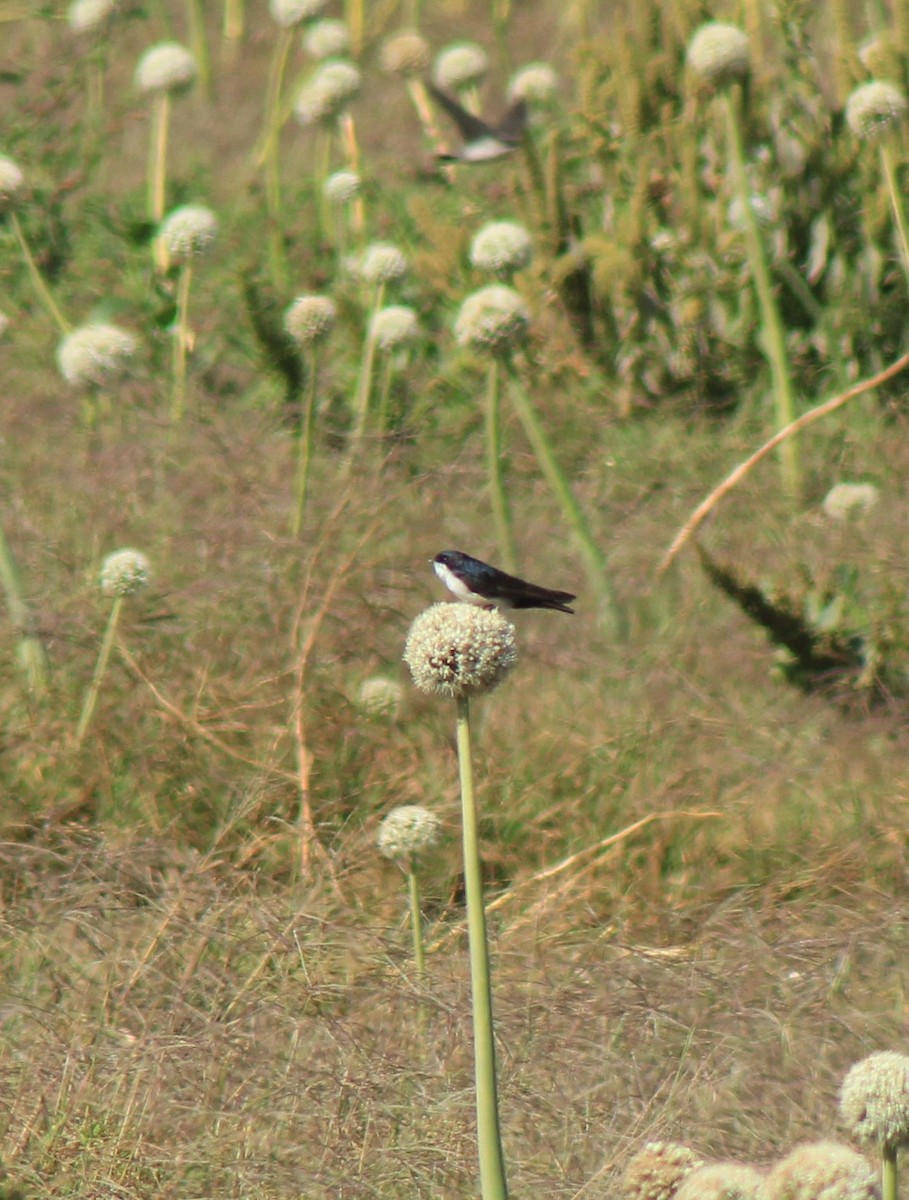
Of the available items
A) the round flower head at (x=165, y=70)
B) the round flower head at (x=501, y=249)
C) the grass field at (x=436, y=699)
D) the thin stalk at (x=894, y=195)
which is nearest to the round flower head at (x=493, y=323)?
the grass field at (x=436, y=699)

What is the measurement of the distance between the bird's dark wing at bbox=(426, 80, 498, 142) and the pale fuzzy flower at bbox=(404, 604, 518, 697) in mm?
2844

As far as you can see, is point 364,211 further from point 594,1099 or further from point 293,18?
point 594,1099

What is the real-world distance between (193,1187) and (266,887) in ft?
2.55

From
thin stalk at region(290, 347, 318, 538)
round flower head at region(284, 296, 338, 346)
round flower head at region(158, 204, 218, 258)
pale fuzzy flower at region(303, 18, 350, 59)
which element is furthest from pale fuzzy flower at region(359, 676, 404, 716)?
pale fuzzy flower at region(303, 18, 350, 59)

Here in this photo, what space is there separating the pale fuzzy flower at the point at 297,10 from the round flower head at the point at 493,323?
5.92 ft

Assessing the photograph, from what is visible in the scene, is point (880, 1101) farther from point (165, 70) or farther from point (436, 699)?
point (165, 70)

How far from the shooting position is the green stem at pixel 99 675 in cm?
278

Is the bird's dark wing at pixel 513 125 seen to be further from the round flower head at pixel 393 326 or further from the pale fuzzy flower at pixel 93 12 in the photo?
the pale fuzzy flower at pixel 93 12

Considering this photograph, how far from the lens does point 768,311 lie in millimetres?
3705

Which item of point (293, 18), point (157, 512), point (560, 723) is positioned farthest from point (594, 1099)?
point (293, 18)

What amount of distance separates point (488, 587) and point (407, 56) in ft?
9.17

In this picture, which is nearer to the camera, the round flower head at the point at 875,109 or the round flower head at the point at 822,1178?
the round flower head at the point at 822,1178

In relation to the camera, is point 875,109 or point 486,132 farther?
point 486,132

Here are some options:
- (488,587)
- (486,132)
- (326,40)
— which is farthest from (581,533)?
(326,40)
